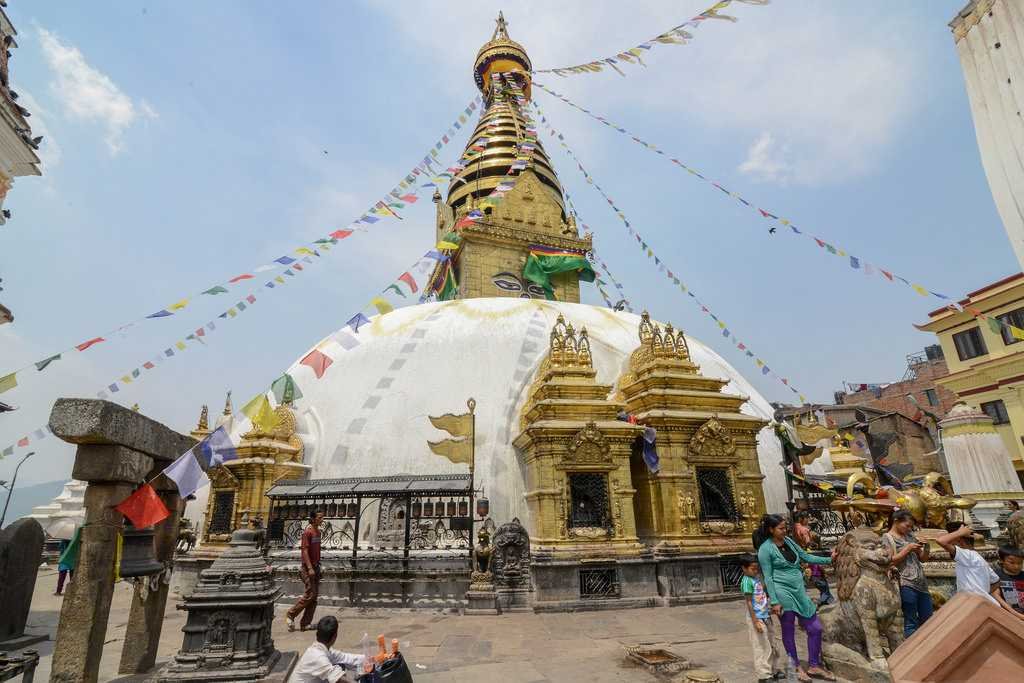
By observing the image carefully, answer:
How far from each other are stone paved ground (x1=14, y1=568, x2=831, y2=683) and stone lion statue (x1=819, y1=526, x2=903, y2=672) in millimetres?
1170

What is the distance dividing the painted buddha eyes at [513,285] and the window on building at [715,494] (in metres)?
14.4

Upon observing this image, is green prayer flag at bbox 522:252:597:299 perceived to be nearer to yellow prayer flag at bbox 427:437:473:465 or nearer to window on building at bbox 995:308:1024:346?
yellow prayer flag at bbox 427:437:473:465

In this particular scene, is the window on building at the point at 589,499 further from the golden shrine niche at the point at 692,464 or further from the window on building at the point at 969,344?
the window on building at the point at 969,344

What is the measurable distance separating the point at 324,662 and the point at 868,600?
5.15m

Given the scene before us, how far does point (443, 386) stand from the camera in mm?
14531

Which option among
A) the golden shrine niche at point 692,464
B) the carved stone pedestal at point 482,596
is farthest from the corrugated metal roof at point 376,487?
the golden shrine niche at point 692,464

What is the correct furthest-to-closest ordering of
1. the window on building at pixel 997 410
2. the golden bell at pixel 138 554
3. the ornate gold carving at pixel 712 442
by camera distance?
the window on building at pixel 997 410 → the ornate gold carving at pixel 712 442 → the golden bell at pixel 138 554

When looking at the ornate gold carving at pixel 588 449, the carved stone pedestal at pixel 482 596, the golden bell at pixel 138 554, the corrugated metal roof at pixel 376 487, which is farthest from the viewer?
the ornate gold carving at pixel 588 449

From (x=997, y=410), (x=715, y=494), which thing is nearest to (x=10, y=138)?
(x=715, y=494)

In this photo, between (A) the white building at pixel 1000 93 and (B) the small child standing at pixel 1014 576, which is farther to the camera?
(B) the small child standing at pixel 1014 576

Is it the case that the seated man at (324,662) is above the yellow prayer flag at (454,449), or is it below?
below

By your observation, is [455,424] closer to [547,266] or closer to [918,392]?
[547,266]

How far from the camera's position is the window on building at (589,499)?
1058cm

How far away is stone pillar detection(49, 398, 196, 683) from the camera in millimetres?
4551
